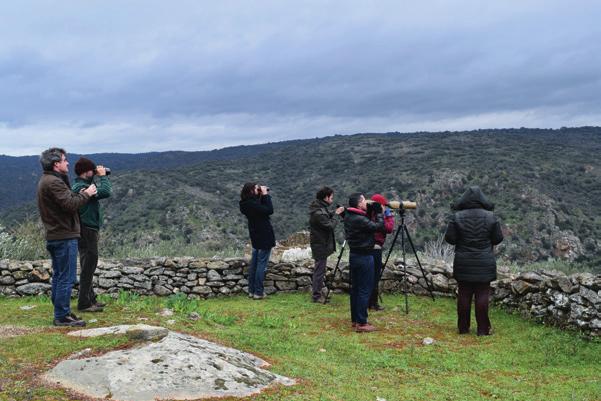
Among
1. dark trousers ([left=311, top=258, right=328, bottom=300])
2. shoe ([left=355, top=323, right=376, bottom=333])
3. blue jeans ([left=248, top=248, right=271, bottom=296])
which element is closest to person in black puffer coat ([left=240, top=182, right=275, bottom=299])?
blue jeans ([left=248, top=248, right=271, bottom=296])

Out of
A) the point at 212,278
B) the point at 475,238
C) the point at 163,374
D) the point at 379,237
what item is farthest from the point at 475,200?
the point at 212,278

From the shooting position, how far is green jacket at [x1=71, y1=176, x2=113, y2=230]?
6945mm

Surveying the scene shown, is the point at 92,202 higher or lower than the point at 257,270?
higher

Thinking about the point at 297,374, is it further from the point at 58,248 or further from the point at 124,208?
the point at 124,208

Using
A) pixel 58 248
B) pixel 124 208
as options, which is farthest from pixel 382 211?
pixel 124 208

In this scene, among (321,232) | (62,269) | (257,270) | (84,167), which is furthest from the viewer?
(257,270)

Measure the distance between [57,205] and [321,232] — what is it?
14.2 feet

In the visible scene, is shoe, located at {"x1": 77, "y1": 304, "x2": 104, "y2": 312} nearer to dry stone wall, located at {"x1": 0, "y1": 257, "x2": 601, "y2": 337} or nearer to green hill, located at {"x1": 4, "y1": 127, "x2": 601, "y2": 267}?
dry stone wall, located at {"x1": 0, "y1": 257, "x2": 601, "y2": 337}

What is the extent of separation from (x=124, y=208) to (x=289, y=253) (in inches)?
970

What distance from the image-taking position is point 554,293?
760cm

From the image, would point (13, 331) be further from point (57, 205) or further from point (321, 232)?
point (321, 232)

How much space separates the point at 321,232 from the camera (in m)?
9.23

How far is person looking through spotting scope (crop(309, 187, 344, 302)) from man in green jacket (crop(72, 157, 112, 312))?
340cm

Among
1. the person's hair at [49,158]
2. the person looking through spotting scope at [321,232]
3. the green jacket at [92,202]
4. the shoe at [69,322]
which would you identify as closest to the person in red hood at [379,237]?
the person looking through spotting scope at [321,232]
